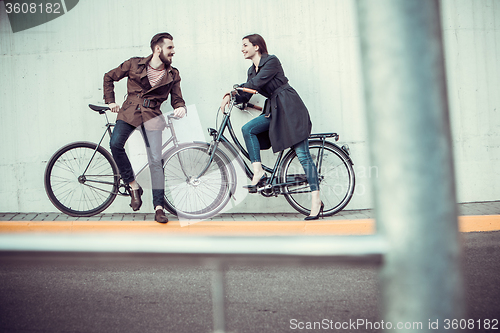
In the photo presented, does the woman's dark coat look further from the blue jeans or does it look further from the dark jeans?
the dark jeans

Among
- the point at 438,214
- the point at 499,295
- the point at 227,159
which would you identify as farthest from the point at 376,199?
the point at 227,159

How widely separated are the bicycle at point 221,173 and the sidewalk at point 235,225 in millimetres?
230

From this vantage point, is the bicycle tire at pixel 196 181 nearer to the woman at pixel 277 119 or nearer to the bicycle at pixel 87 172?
the bicycle at pixel 87 172

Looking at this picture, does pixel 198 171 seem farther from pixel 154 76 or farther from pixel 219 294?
pixel 219 294

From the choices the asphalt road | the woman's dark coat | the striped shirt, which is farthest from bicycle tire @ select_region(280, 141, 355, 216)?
the striped shirt

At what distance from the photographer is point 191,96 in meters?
5.43

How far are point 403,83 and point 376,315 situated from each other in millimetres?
2294

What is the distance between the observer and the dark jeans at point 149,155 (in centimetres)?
422

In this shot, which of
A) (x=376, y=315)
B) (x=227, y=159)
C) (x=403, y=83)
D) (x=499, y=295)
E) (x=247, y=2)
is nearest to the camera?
(x=403, y=83)

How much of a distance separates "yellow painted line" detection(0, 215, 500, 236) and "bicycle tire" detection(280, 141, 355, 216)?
342 millimetres

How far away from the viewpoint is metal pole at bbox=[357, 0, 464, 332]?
10.2 inches

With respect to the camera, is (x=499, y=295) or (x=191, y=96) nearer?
(x=499, y=295)

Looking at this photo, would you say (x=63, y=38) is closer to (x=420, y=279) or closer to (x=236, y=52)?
(x=236, y=52)

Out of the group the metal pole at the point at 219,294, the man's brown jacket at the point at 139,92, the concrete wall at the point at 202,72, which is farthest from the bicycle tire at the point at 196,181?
the metal pole at the point at 219,294
